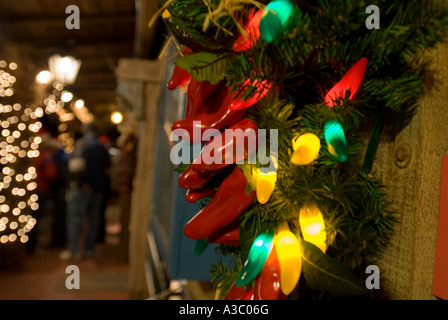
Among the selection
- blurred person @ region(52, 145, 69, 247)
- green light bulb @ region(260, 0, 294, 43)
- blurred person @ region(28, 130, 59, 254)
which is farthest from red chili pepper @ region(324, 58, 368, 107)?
blurred person @ region(52, 145, 69, 247)

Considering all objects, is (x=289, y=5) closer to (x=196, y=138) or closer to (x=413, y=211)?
(x=196, y=138)

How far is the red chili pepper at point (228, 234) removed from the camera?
607 mm

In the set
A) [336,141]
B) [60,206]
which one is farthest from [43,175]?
[336,141]

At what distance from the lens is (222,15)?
0.49 meters

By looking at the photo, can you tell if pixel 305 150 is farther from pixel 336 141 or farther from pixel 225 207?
pixel 225 207

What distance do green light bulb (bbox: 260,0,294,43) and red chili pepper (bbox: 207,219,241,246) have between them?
0.96 feet

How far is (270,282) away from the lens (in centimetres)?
52

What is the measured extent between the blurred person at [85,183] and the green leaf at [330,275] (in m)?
4.37

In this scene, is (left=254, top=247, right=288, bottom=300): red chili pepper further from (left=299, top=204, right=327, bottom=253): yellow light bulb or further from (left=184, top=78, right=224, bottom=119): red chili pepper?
(left=184, top=78, right=224, bottom=119): red chili pepper

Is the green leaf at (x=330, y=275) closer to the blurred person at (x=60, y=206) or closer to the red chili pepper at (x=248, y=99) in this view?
the red chili pepper at (x=248, y=99)

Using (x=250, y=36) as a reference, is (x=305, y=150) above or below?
below

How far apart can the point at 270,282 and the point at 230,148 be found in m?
0.19
